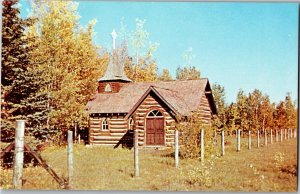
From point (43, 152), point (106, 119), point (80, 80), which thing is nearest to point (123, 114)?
point (106, 119)

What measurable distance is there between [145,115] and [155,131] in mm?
202

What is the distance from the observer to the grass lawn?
495 cm

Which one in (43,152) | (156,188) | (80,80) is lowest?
(156,188)

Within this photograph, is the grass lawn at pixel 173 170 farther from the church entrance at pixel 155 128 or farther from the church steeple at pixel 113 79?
the church steeple at pixel 113 79

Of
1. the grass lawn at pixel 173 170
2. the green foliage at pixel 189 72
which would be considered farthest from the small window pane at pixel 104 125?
the green foliage at pixel 189 72

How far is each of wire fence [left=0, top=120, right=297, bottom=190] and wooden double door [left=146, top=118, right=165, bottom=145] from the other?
0.30ft

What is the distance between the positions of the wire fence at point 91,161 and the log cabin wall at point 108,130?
0.08 m

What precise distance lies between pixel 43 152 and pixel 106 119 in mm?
741

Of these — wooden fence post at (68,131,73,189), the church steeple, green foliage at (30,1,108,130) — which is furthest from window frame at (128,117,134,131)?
wooden fence post at (68,131,73,189)

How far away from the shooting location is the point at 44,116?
520cm

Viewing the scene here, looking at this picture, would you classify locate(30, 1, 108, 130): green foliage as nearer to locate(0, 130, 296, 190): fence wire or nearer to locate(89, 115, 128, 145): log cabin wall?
locate(89, 115, 128, 145): log cabin wall

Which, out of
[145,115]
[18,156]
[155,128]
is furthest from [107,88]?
[18,156]

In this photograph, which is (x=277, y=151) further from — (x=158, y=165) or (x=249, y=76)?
(x=158, y=165)

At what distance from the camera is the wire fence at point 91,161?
197 inches
